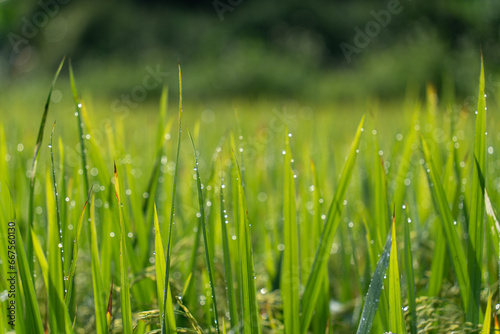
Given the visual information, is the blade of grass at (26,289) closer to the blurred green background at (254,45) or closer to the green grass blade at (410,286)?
the green grass blade at (410,286)

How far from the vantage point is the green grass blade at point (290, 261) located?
1.77 feet

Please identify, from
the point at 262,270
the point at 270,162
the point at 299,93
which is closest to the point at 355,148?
the point at 262,270

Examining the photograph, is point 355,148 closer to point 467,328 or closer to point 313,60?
point 467,328

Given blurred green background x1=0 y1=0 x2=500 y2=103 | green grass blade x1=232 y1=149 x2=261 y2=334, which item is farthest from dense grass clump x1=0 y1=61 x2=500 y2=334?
blurred green background x1=0 y1=0 x2=500 y2=103

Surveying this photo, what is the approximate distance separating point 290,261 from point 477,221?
25cm

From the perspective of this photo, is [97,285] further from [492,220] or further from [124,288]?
[492,220]

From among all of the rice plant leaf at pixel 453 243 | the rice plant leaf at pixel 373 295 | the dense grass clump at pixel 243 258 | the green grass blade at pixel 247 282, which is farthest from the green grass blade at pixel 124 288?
the rice plant leaf at pixel 453 243

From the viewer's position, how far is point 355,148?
605mm

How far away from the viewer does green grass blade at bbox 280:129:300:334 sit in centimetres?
54

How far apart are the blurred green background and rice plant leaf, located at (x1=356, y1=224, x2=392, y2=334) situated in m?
4.18

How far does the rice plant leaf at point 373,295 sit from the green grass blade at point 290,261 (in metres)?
0.09

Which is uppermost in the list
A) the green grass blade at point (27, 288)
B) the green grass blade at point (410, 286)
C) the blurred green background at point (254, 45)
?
the blurred green background at point (254, 45)

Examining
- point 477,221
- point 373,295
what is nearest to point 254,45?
point 477,221

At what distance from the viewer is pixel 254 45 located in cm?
828
